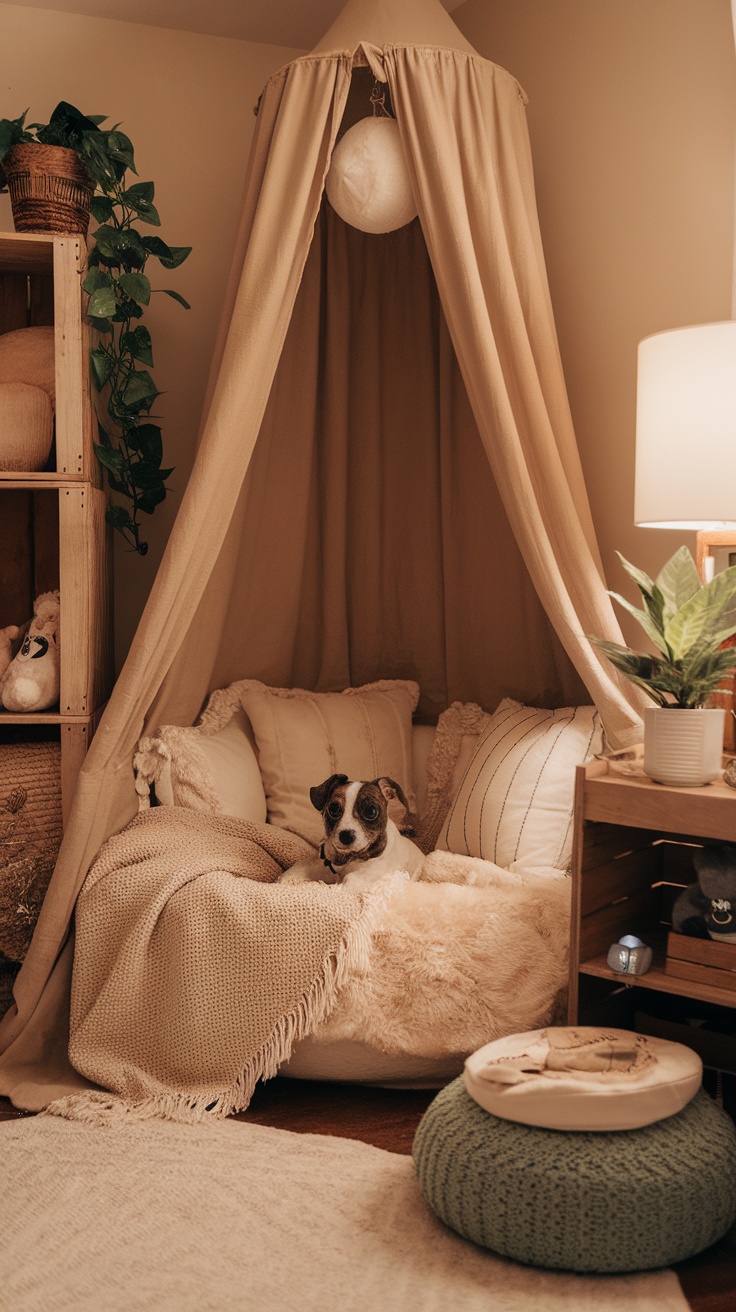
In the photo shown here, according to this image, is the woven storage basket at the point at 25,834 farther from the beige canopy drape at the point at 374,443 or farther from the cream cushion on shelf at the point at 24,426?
the cream cushion on shelf at the point at 24,426

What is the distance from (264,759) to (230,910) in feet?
2.24

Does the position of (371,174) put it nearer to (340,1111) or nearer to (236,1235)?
(340,1111)

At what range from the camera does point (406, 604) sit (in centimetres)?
317

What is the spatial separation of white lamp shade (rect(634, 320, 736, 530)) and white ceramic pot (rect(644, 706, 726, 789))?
348 mm

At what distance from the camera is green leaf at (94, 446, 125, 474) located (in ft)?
9.31

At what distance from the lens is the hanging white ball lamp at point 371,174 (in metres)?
2.46

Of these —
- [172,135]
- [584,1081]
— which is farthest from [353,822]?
[172,135]

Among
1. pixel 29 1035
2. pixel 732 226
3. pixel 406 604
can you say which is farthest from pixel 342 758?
pixel 732 226

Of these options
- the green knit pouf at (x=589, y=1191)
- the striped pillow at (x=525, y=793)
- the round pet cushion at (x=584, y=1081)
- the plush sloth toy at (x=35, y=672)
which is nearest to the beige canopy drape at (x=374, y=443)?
the striped pillow at (x=525, y=793)

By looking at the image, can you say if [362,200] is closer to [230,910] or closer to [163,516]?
[163,516]

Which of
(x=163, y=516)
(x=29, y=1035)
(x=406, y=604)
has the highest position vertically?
(x=163, y=516)

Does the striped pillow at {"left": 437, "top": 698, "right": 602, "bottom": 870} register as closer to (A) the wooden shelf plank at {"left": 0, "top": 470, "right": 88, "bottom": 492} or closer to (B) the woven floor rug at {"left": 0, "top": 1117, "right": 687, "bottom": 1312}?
(B) the woven floor rug at {"left": 0, "top": 1117, "right": 687, "bottom": 1312}

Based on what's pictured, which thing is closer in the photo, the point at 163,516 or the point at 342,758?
the point at 342,758

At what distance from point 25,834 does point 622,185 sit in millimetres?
2179
